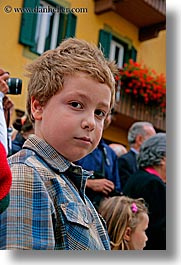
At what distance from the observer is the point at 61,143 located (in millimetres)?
605

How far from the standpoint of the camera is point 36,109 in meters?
0.62

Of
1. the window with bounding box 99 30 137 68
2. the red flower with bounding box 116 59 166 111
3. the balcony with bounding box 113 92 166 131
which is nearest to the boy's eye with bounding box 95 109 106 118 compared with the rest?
the window with bounding box 99 30 137 68

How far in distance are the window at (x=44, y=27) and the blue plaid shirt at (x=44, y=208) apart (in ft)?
1.29

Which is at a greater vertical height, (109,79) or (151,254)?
(109,79)

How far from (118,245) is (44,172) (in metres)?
0.42

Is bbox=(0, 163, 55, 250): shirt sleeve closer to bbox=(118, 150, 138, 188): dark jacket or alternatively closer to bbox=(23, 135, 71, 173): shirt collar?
bbox=(23, 135, 71, 173): shirt collar

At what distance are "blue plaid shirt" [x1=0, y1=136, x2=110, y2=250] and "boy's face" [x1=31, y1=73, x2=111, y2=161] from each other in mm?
17

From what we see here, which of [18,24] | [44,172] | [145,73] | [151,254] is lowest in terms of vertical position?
[151,254]

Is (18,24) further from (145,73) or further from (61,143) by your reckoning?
(145,73)

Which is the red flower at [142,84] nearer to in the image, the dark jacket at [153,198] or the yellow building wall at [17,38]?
the yellow building wall at [17,38]

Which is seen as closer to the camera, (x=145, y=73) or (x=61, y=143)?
(x=61, y=143)

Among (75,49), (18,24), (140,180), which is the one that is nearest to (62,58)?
(75,49)

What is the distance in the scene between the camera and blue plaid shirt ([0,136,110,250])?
0.53 m

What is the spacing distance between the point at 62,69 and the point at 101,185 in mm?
509
